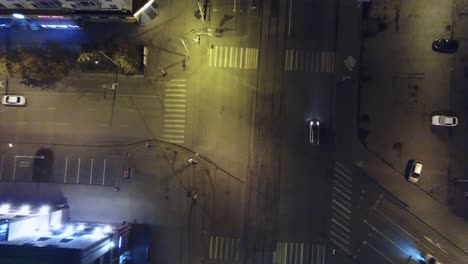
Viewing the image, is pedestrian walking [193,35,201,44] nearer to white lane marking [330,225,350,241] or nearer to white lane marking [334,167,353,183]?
white lane marking [334,167,353,183]

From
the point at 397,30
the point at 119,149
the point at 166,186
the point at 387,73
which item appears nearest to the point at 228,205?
the point at 166,186

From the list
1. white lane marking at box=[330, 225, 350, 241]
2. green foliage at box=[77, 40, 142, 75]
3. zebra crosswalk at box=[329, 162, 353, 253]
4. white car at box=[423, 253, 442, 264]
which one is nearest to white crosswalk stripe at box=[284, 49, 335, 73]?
zebra crosswalk at box=[329, 162, 353, 253]

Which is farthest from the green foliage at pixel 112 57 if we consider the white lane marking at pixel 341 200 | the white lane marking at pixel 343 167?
the white lane marking at pixel 341 200

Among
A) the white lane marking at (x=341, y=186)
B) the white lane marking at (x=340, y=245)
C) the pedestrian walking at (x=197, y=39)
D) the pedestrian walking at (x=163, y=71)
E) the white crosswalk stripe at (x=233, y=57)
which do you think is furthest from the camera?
the pedestrian walking at (x=163, y=71)

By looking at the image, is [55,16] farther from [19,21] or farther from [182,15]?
[182,15]

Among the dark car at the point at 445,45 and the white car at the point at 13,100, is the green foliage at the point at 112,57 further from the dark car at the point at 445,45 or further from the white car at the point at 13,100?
the dark car at the point at 445,45

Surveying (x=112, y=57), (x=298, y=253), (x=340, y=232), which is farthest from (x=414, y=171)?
(x=112, y=57)
